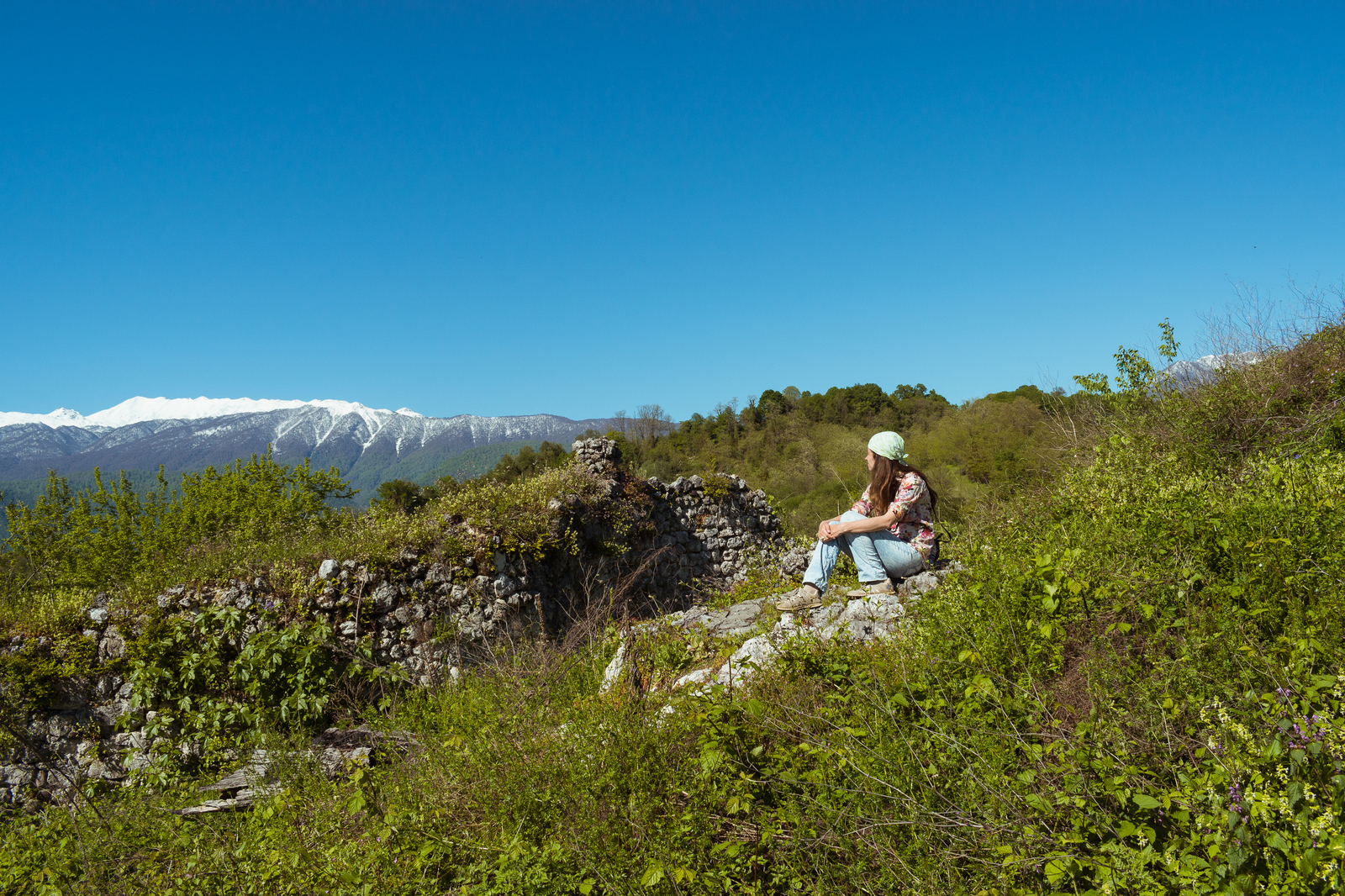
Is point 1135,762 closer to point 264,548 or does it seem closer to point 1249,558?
point 1249,558

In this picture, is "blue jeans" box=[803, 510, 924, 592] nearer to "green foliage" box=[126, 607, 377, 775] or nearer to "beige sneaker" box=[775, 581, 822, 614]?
"beige sneaker" box=[775, 581, 822, 614]

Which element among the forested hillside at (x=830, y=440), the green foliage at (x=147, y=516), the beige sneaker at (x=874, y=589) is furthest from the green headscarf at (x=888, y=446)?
the forested hillside at (x=830, y=440)

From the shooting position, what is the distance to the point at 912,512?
5.16 metres

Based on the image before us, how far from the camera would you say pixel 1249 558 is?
9.72 ft

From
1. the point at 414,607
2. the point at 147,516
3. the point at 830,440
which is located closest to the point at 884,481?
the point at 414,607

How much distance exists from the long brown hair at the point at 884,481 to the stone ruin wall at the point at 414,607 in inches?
93.0

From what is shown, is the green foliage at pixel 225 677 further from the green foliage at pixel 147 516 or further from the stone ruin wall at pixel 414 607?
the green foliage at pixel 147 516

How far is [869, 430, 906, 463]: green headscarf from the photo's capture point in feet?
17.1

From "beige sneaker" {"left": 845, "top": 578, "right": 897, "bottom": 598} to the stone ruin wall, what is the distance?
2058mm

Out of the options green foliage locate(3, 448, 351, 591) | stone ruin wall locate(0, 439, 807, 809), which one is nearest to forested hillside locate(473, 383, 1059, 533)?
green foliage locate(3, 448, 351, 591)

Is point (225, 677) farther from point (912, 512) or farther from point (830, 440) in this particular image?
point (830, 440)

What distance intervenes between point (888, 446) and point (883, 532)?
0.73 m

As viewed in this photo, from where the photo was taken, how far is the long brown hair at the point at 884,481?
5.16 m

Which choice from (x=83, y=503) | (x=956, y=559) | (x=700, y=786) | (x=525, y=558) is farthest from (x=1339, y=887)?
(x=83, y=503)
